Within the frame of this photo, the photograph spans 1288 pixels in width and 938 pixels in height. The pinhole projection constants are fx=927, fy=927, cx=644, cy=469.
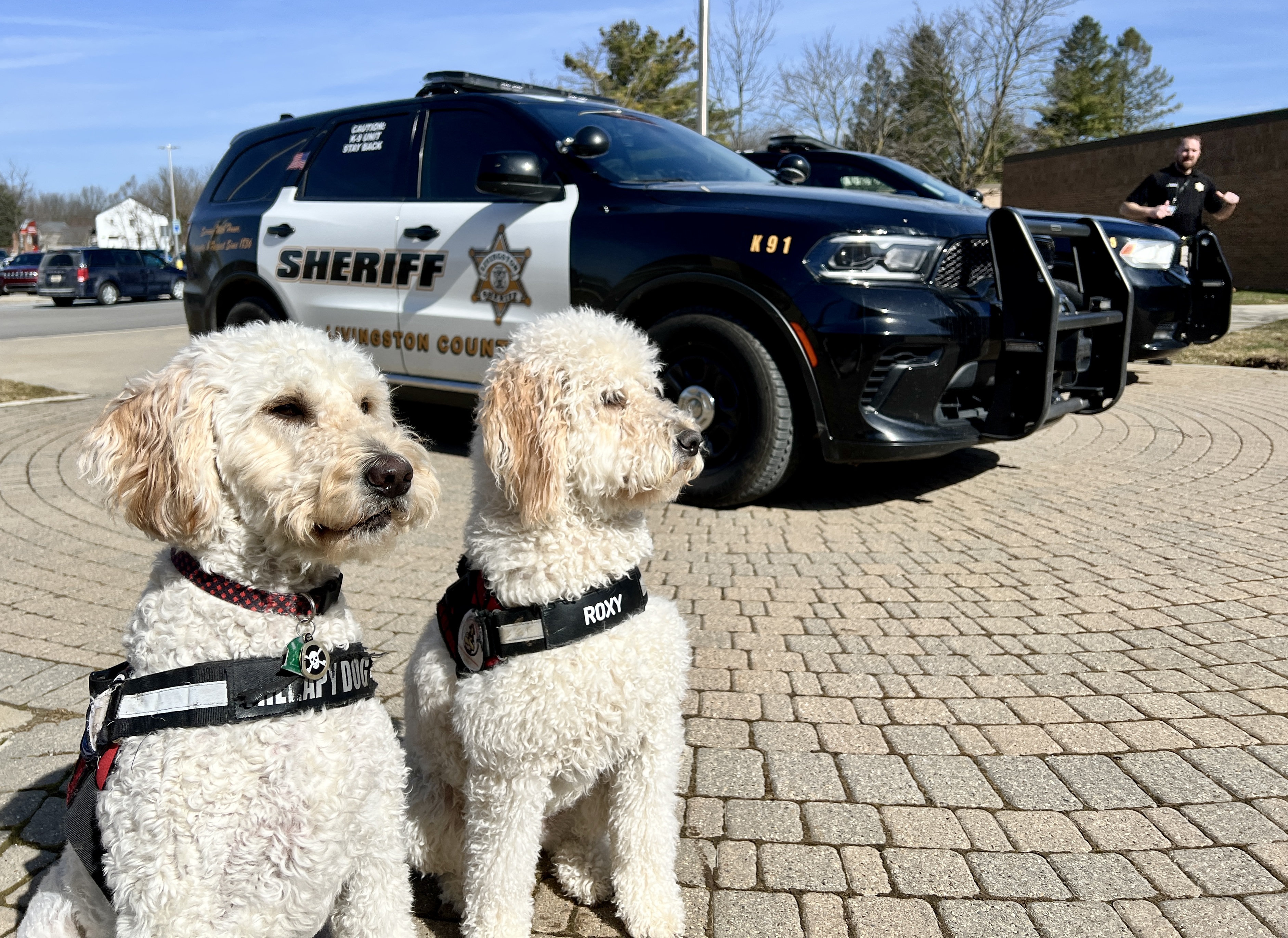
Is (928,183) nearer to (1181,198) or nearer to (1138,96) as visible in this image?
(1181,198)

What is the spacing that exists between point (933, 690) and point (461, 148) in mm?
4747

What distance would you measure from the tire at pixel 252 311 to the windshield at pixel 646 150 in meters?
2.66

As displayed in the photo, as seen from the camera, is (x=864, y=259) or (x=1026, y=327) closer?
(x=864, y=259)

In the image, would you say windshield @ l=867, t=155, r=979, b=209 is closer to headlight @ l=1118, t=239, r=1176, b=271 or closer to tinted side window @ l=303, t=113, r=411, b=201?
headlight @ l=1118, t=239, r=1176, b=271

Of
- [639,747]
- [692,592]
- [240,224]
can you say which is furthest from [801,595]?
[240,224]

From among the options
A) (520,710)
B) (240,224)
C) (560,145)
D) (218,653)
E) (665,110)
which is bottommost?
(520,710)

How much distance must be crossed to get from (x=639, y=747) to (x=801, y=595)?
2.16 meters

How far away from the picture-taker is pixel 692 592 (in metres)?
4.35

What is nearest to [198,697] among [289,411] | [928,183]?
[289,411]

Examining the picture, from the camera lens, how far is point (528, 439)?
2.21m

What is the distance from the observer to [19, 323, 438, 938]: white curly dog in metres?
1.63

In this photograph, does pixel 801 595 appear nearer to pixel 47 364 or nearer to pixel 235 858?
pixel 235 858

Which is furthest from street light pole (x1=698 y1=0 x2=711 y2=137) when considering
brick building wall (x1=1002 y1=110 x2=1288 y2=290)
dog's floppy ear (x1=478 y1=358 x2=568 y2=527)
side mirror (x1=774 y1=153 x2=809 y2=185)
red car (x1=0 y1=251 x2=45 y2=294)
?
red car (x1=0 y1=251 x2=45 y2=294)

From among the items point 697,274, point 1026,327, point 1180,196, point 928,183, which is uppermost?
point 1180,196
